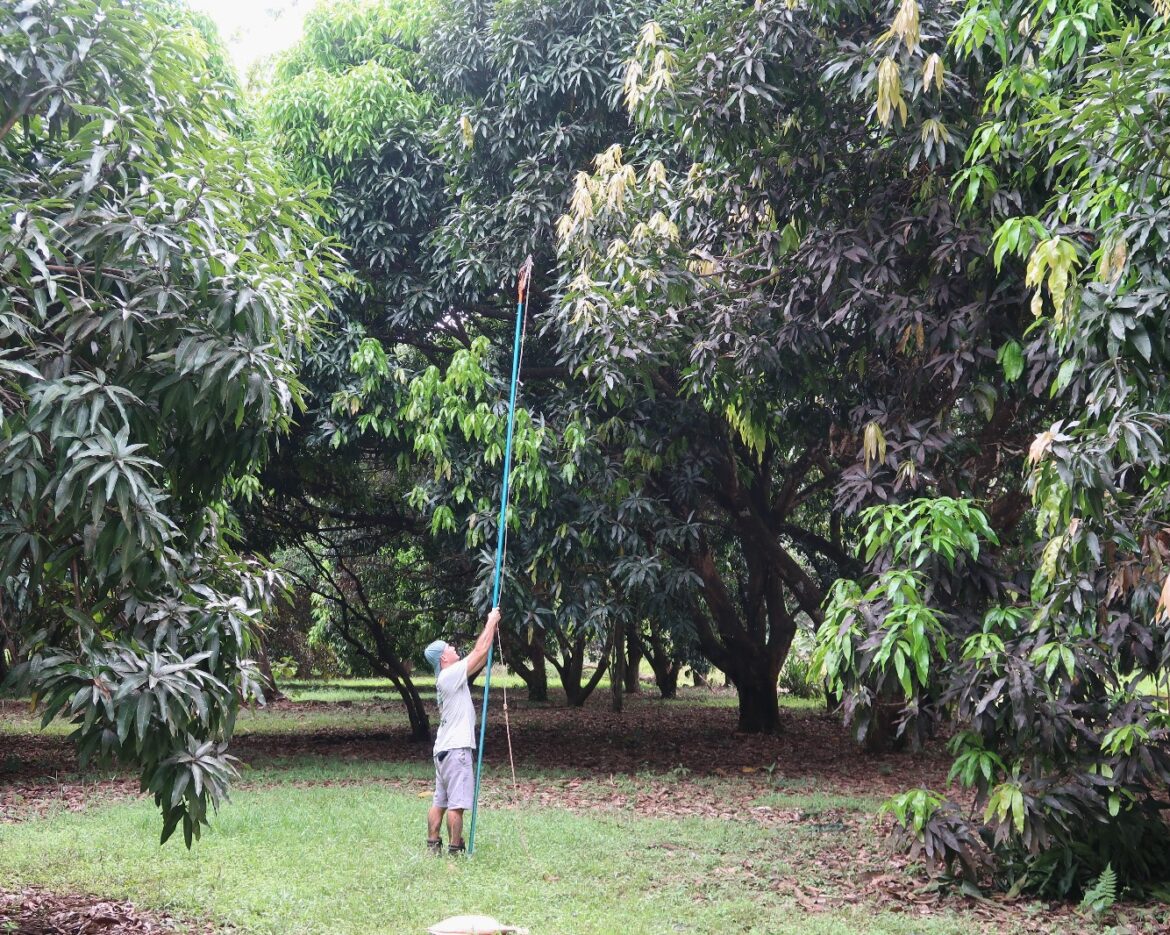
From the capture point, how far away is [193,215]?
429 cm

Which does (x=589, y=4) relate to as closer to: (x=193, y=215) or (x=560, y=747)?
(x=193, y=215)

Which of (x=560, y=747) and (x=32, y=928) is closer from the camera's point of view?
(x=32, y=928)

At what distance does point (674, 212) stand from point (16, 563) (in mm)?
6580

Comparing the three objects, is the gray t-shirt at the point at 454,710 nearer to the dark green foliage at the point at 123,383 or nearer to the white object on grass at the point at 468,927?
the white object on grass at the point at 468,927

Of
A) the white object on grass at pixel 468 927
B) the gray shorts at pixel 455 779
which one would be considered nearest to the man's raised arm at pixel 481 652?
the gray shorts at pixel 455 779

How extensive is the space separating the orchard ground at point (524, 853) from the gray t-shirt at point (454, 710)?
766 mm

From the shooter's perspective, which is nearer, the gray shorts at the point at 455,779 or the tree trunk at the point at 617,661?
the gray shorts at the point at 455,779

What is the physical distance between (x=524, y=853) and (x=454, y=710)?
1.16m

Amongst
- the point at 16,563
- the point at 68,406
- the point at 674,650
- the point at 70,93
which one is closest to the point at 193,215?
the point at 70,93

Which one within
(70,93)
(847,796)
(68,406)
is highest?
(70,93)

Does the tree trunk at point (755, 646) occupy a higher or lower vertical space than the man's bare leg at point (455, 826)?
higher

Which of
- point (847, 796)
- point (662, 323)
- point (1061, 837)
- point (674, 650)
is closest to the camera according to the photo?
point (1061, 837)

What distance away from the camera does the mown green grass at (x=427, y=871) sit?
5840 millimetres

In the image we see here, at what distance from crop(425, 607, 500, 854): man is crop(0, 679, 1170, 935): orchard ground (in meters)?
0.27
